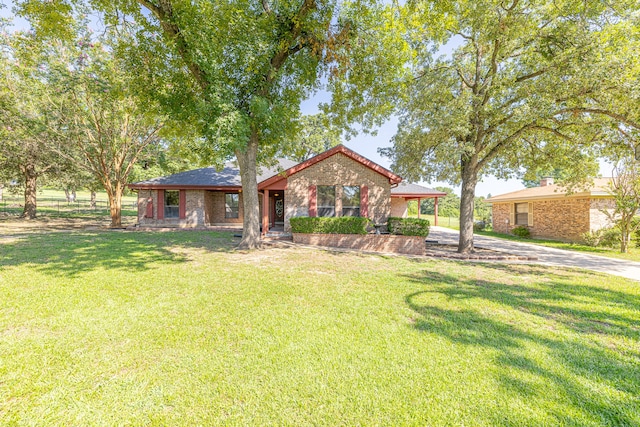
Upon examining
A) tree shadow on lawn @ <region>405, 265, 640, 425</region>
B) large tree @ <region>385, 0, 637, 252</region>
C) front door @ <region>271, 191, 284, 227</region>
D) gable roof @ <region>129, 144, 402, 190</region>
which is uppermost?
large tree @ <region>385, 0, 637, 252</region>

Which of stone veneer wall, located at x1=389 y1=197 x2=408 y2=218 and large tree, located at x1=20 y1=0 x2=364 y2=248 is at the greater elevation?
large tree, located at x1=20 y1=0 x2=364 y2=248

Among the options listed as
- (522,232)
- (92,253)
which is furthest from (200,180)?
(522,232)

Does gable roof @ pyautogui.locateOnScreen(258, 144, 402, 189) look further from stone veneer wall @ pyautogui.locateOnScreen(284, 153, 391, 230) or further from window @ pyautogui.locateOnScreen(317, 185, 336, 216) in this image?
window @ pyautogui.locateOnScreen(317, 185, 336, 216)

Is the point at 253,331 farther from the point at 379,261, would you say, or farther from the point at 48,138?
the point at 48,138

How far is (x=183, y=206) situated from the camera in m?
17.9

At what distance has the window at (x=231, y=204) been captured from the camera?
1902cm

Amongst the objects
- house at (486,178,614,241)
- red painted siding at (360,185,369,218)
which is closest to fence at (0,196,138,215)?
red painted siding at (360,185,369,218)

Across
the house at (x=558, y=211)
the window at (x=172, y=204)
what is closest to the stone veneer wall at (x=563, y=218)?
the house at (x=558, y=211)

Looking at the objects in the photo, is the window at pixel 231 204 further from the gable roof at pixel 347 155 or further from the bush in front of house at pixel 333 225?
the bush in front of house at pixel 333 225

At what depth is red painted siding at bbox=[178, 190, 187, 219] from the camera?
17.8 m

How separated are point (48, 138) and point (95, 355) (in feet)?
69.2

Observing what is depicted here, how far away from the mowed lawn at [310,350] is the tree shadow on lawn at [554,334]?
20 mm

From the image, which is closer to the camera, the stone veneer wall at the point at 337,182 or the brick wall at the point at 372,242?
the brick wall at the point at 372,242

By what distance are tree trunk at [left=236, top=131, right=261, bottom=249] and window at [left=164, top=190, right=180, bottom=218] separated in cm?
1081
